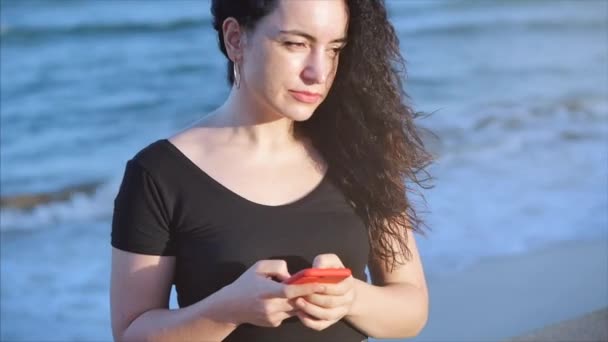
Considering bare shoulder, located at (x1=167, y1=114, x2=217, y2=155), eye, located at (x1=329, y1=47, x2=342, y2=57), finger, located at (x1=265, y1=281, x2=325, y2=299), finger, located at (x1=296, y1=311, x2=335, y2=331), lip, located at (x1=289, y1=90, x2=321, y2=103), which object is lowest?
finger, located at (x1=296, y1=311, x2=335, y2=331)

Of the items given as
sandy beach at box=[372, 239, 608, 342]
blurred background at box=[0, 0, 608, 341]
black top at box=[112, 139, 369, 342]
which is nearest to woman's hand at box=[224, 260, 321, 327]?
black top at box=[112, 139, 369, 342]

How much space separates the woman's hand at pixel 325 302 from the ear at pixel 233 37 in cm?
59

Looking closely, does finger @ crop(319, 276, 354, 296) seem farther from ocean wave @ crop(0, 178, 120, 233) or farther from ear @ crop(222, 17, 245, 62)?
ocean wave @ crop(0, 178, 120, 233)

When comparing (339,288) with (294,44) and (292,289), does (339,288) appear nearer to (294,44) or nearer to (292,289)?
(292,289)

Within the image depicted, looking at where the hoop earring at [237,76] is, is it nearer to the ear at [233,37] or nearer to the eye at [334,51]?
the ear at [233,37]

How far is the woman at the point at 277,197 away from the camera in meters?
2.42

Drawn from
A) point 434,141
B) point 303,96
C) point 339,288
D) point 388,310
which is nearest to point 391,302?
point 388,310

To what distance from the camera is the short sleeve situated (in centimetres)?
245

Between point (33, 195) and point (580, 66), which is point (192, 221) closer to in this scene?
point (33, 195)

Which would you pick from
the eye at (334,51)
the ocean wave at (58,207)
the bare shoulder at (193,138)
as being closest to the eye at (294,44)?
the eye at (334,51)

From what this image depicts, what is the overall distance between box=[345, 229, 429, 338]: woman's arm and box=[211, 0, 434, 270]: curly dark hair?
4cm

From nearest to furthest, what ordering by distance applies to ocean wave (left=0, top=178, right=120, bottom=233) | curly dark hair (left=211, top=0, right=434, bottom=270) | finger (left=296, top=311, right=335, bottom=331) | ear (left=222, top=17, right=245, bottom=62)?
1. finger (left=296, top=311, right=335, bottom=331)
2. ear (left=222, top=17, right=245, bottom=62)
3. curly dark hair (left=211, top=0, right=434, bottom=270)
4. ocean wave (left=0, top=178, right=120, bottom=233)

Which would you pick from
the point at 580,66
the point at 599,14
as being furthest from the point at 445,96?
the point at 599,14

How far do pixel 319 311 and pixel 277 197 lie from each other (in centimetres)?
38
